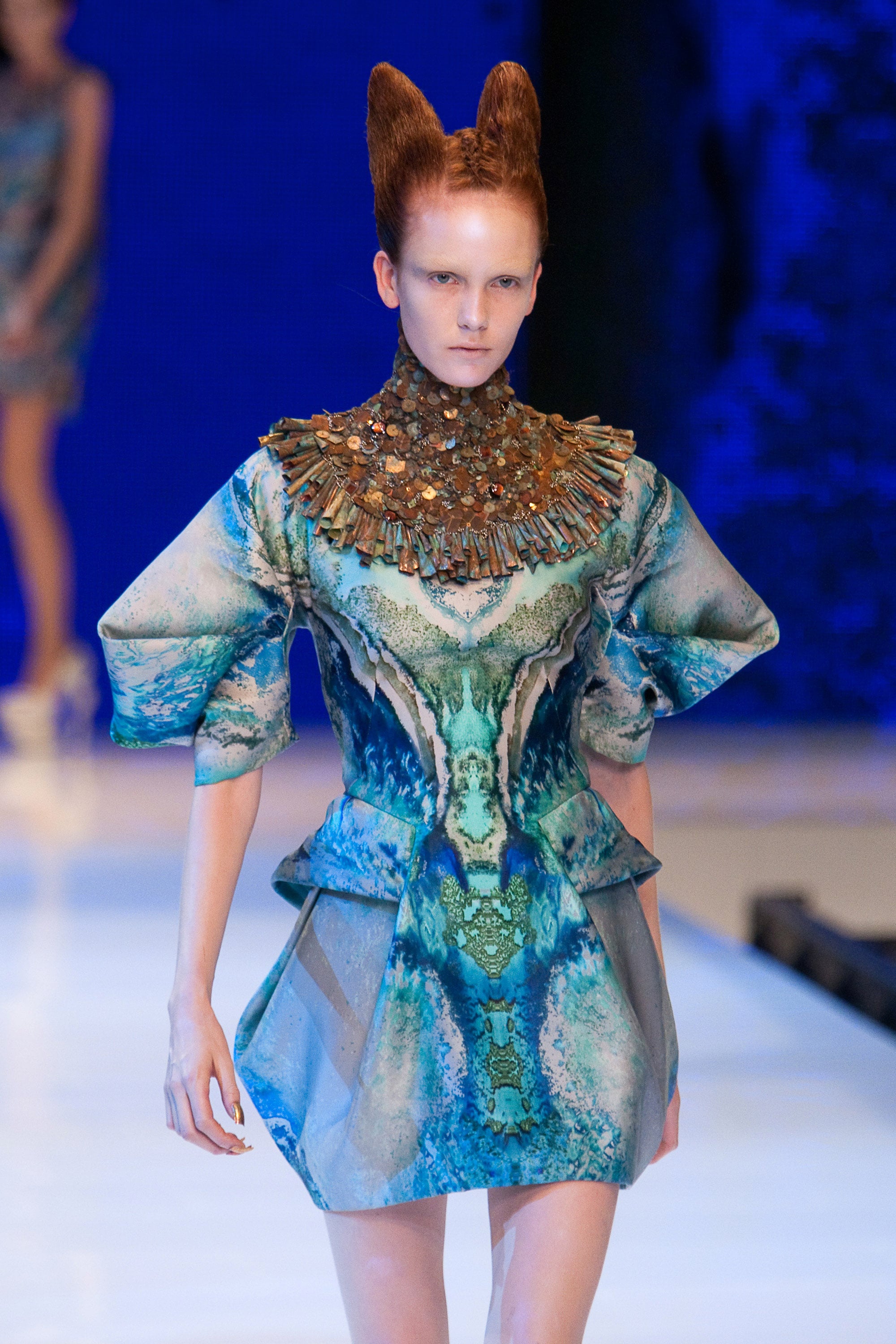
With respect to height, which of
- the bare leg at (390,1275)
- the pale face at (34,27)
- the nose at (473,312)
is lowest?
the bare leg at (390,1275)

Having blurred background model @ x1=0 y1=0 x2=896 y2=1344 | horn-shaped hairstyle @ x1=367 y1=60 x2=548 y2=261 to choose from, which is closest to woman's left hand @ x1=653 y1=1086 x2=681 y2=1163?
horn-shaped hairstyle @ x1=367 y1=60 x2=548 y2=261

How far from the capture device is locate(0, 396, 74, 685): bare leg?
26.3 feet

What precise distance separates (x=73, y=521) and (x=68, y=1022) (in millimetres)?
4784

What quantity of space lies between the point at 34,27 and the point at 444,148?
6.99 m

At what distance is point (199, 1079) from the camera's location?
4.83ft

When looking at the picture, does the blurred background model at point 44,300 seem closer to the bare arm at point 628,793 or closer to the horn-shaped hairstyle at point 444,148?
the bare arm at point 628,793

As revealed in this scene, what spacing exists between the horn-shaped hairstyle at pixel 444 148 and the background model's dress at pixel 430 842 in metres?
0.14

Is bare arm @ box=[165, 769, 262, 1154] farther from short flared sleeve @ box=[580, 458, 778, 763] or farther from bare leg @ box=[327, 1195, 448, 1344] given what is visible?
short flared sleeve @ box=[580, 458, 778, 763]

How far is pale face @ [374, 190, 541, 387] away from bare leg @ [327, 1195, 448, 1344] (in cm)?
64

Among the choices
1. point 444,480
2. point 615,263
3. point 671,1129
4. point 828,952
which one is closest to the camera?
point 444,480

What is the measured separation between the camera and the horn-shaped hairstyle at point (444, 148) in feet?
4.94

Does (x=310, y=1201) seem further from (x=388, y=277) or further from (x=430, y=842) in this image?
(x=388, y=277)

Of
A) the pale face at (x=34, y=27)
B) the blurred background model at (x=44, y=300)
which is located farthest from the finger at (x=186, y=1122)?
the pale face at (x=34, y=27)

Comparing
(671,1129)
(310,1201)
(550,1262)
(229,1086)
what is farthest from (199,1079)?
(310,1201)
